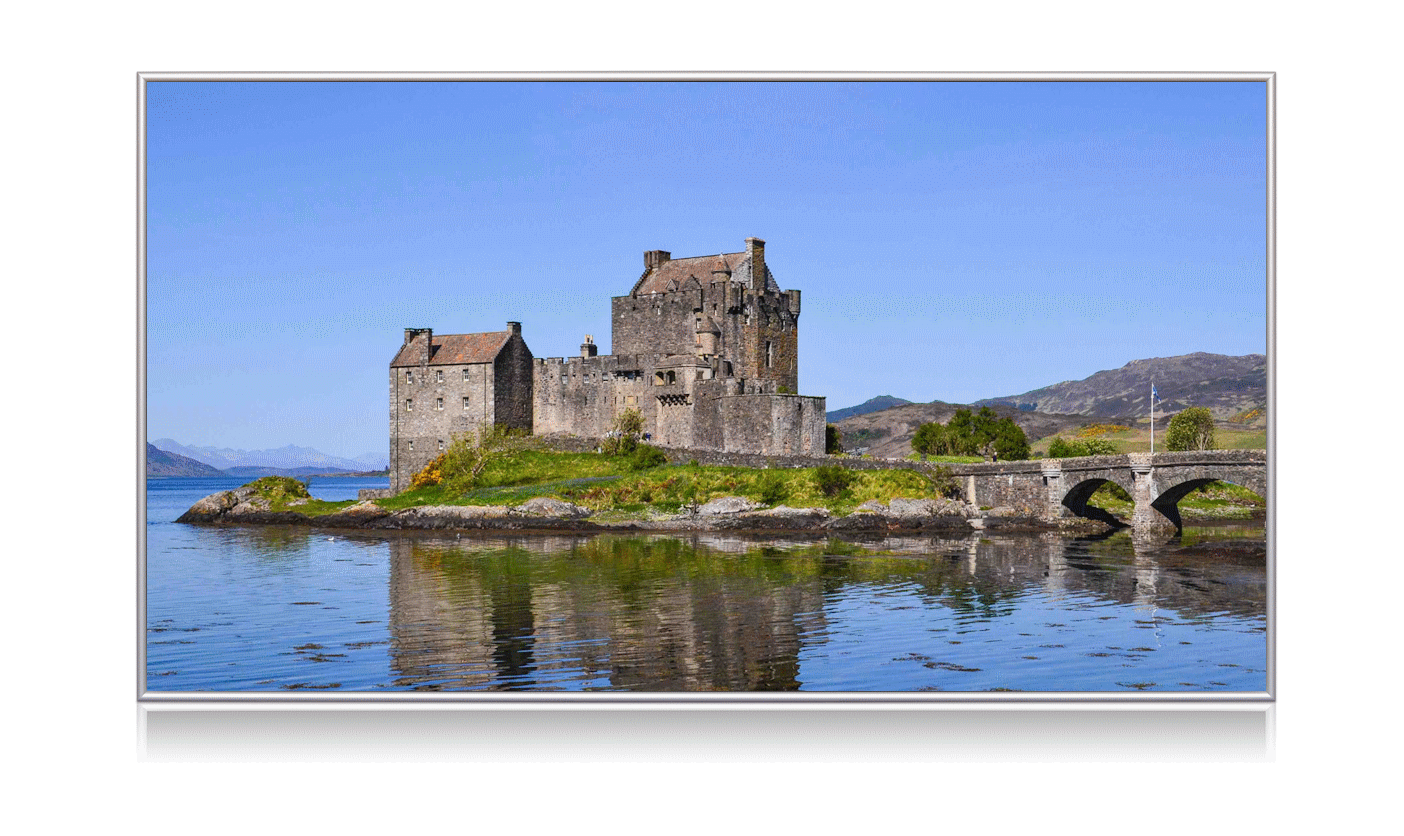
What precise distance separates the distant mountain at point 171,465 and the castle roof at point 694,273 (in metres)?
30.5

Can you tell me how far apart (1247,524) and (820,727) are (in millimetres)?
29169

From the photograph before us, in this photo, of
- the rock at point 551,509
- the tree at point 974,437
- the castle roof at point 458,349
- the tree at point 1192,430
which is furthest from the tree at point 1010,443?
the castle roof at point 458,349

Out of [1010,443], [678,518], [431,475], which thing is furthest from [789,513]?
[431,475]

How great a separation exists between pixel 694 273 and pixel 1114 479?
63.7 ft

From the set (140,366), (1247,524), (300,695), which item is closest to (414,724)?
(300,695)

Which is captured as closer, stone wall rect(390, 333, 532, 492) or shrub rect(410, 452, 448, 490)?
shrub rect(410, 452, 448, 490)

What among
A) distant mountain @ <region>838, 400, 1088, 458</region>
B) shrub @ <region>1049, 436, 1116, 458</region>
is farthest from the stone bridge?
distant mountain @ <region>838, 400, 1088, 458</region>

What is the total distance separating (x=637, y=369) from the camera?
48.6m

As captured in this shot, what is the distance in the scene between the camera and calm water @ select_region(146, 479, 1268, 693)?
1609 centimetres

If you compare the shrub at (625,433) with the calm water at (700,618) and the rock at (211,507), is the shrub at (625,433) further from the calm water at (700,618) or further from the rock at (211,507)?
the calm water at (700,618)

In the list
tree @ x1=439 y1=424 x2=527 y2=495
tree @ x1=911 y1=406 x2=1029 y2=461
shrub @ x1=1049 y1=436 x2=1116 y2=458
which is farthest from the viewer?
tree @ x1=911 y1=406 x2=1029 y2=461

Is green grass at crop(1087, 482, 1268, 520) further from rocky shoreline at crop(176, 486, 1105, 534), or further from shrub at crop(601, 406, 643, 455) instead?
shrub at crop(601, 406, 643, 455)

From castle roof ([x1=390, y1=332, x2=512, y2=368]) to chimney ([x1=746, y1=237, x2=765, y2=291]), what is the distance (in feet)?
30.5

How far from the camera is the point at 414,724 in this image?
1395 cm
